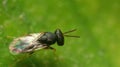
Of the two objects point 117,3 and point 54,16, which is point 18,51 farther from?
point 117,3

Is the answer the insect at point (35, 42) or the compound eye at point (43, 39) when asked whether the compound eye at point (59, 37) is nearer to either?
the insect at point (35, 42)

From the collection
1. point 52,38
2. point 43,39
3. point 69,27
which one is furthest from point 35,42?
point 69,27

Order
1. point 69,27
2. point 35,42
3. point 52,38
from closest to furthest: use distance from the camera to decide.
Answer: point 35,42 < point 52,38 < point 69,27

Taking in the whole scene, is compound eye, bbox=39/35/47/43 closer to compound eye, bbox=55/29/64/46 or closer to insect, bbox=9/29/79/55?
insect, bbox=9/29/79/55

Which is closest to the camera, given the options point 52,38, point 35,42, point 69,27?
point 35,42

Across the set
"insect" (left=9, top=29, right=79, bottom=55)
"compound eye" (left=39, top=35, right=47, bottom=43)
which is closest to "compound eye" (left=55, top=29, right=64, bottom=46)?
"insect" (left=9, top=29, right=79, bottom=55)

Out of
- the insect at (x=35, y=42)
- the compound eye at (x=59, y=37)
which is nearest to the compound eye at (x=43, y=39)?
the insect at (x=35, y=42)

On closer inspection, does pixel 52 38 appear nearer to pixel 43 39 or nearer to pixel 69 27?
pixel 43 39
